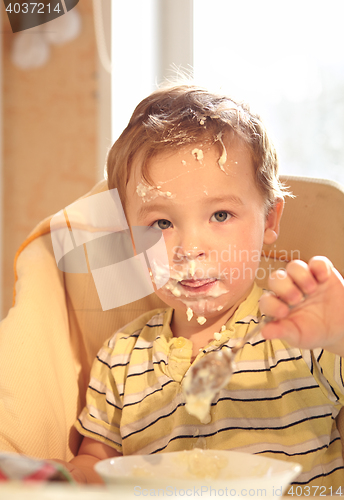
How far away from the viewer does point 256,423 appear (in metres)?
0.68

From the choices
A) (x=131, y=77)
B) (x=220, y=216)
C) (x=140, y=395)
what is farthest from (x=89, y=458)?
(x=131, y=77)

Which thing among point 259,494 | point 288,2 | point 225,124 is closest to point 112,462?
point 259,494

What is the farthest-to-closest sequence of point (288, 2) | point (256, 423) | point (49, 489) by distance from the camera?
1. point (288, 2)
2. point (256, 423)
3. point (49, 489)

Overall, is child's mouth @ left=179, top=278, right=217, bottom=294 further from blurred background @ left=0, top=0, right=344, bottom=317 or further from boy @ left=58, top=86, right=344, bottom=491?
blurred background @ left=0, top=0, right=344, bottom=317

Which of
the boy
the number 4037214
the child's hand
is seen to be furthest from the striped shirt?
the number 4037214

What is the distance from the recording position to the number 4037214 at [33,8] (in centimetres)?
168

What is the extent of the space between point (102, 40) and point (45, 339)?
112cm

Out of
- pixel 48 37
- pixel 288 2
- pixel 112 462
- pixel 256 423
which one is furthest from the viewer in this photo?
pixel 48 37

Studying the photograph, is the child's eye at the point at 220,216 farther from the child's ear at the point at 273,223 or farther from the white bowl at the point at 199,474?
the white bowl at the point at 199,474

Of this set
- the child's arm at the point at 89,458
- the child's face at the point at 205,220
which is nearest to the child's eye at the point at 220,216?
the child's face at the point at 205,220

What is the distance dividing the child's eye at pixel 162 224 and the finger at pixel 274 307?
0.83ft

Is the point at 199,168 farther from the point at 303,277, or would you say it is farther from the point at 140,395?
the point at 140,395

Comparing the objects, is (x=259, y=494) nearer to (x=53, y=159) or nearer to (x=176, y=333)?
(x=176, y=333)

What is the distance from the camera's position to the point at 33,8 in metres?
1.68
